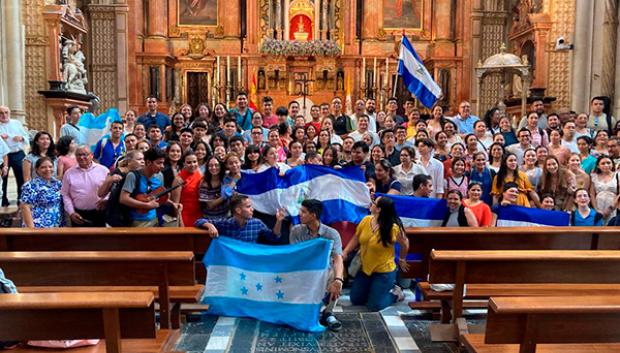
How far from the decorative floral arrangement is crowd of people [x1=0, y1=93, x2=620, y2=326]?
11910 mm

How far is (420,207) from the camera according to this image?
23.3 ft

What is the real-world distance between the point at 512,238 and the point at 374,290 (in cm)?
151

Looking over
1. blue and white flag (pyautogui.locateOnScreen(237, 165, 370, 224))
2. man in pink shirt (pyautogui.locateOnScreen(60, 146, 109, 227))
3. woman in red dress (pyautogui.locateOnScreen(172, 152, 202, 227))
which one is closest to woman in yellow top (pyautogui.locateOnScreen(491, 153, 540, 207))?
blue and white flag (pyautogui.locateOnScreen(237, 165, 370, 224))

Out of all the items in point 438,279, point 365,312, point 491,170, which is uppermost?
point 491,170

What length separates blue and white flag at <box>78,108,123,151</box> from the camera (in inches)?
429

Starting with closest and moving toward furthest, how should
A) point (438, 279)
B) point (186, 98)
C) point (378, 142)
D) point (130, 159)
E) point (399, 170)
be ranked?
point (438, 279), point (130, 159), point (399, 170), point (378, 142), point (186, 98)

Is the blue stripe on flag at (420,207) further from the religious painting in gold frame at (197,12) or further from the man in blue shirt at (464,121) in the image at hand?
the religious painting in gold frame at (197,12)

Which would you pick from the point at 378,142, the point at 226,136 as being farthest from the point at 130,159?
the point at 378,142

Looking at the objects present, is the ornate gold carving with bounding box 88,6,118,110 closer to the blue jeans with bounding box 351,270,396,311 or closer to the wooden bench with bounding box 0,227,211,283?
the wooden bench with bounding box 0,227,211,283

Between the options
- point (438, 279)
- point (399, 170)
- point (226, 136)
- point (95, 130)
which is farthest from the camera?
point (95, 130)

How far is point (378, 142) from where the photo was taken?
9.84 meters

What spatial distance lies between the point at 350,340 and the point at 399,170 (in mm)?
2878

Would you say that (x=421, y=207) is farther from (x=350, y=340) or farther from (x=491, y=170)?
(x=350, y=340)

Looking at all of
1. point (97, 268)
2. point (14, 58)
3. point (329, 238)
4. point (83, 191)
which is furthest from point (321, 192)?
point (14, 58)
